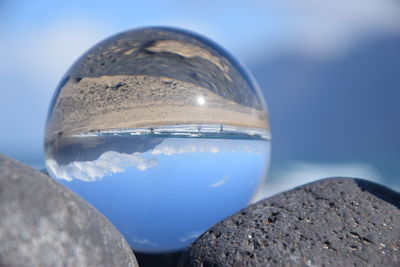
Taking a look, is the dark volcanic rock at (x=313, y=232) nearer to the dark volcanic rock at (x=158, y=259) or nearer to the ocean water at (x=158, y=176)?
the ocean water at (x=158, y=176)

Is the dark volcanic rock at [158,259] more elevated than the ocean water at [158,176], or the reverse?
the ocean water at [158,176]

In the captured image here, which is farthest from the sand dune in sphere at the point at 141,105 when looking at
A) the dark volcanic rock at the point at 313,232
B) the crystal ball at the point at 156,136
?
the dark volcanic rock at the point at 313,232

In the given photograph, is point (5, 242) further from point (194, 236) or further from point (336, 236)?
A: point (194, 236)

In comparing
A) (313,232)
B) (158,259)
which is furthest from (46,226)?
(158,259)

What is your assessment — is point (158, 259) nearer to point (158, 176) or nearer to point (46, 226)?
point (158, 176)

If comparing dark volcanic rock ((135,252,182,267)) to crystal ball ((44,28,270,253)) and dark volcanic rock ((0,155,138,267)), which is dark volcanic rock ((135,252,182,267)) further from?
dark volcanic rock ((0,155,138,267))

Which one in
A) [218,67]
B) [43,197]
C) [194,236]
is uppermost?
[218,67]

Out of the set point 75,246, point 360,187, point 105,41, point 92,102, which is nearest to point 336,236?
point 360,187

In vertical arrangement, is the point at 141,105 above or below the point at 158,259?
above
